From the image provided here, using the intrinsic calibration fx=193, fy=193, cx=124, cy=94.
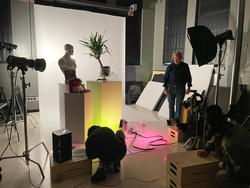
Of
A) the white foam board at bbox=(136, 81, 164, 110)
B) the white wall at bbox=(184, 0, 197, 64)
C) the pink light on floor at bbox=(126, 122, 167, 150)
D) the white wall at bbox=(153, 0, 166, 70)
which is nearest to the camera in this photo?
the pink light on floor at bbox=(126, 122, 167, 150)

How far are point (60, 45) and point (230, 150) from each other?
11.9 feet

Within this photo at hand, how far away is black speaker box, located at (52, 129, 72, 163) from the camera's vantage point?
1.99 meters

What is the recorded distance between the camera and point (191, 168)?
1.72 meters

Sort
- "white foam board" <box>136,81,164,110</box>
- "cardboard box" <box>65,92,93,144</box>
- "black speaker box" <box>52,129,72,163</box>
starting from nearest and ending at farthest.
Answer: "black speaker box" <box>52,129,72,163</box>, "cardboard box" <box>65,92,93,144</box>, "white foam board" <box>136,81,164,110</box>

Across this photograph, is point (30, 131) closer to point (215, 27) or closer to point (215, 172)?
point (215, 172)

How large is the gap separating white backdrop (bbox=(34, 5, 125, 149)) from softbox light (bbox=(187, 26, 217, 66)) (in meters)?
1.60

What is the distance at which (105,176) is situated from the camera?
82.0 inches

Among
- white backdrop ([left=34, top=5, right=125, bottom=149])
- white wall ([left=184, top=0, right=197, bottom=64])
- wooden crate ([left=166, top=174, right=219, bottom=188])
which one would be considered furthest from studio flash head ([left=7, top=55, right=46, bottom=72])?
white wall ([left=184, top=0, right=197, bottom=64])

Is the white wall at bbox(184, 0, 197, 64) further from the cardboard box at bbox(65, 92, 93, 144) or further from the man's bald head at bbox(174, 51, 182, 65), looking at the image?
the cardboard box at bbox(65, 92, 93, 144)

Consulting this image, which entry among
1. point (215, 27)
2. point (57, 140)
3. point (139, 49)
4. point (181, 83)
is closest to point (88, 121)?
point (57, 140)

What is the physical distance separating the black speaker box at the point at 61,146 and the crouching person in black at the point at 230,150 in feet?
4.66

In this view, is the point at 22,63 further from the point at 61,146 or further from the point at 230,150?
the point at 230,150

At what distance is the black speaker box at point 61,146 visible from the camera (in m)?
1.99

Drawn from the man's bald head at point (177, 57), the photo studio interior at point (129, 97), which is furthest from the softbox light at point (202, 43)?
the man's bald head at point (177, 57)
